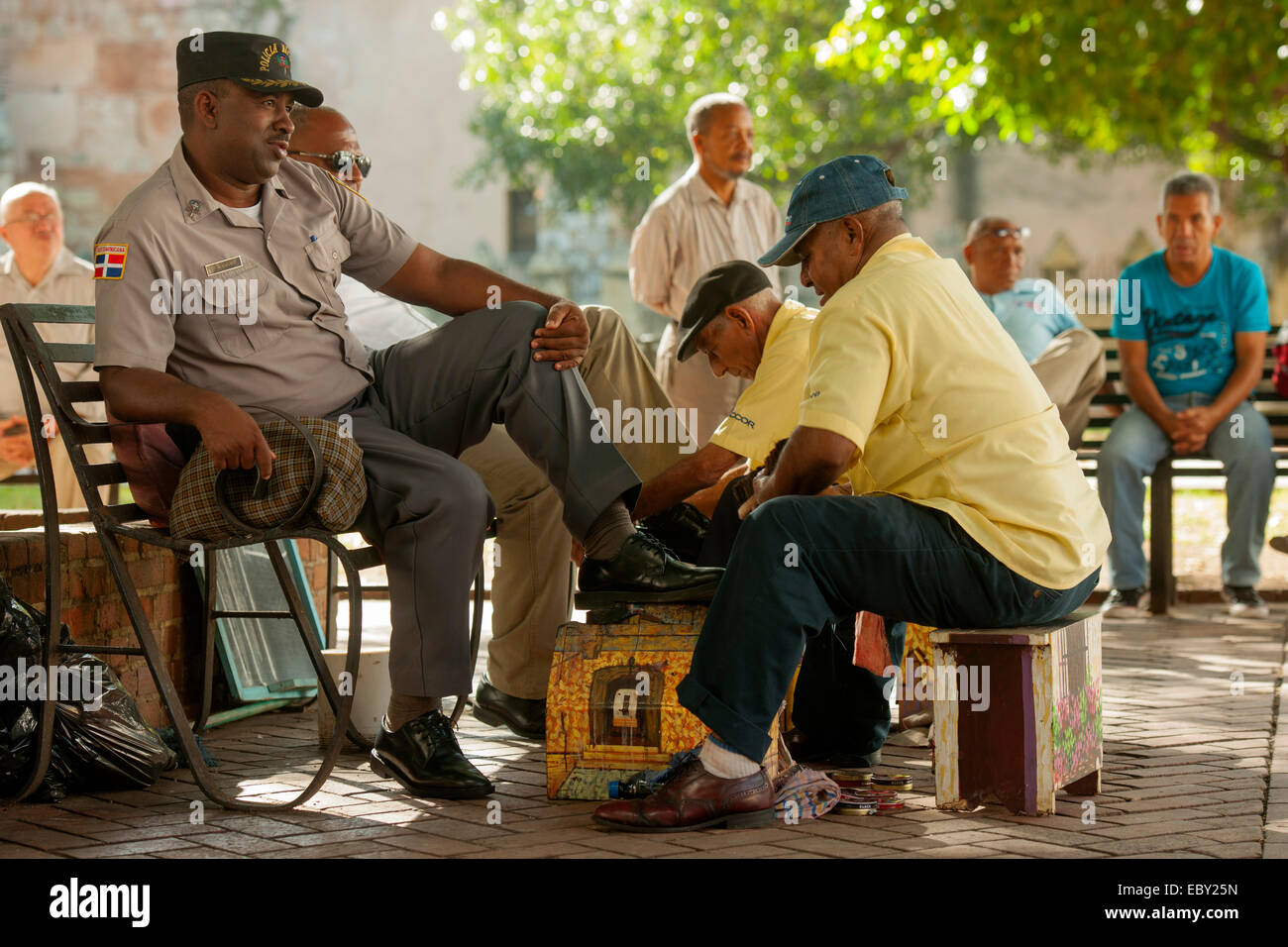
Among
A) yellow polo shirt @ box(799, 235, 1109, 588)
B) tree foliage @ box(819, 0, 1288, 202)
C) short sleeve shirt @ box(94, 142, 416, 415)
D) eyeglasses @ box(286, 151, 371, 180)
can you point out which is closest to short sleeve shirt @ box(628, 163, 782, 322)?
eyeglasses @ box(286, 151, 371, 180)

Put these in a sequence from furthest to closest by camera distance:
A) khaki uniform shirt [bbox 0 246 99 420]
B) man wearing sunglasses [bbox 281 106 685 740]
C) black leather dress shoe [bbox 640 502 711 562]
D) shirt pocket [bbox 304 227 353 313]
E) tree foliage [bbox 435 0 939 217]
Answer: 1. tree foliage [bbox 435 0 939 217]
2. khaki uniform shirt [bbox 0 246 99 420]
3. man wearing sunglasses [bbox 281 106 685 740]
4. black leather dress shoe [bbox 640 502 711 562]
5. shirt pocket [bbox 304 227 353 313]

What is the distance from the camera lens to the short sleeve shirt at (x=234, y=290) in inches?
158

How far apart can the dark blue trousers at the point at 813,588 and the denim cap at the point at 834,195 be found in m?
0.71

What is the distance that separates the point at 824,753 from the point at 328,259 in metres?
2.00

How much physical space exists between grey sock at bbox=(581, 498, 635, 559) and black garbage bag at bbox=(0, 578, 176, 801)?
1.37m

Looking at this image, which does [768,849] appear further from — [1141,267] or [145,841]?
[1141,267]

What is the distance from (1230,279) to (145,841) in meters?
6.45

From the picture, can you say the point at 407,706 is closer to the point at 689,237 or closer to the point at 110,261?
the point at 110,261

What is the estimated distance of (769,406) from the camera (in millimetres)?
4723

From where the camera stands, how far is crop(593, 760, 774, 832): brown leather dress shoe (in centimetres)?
368
